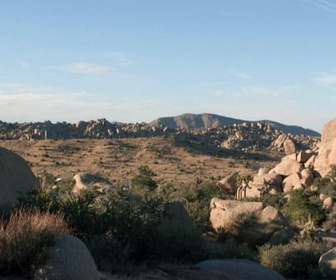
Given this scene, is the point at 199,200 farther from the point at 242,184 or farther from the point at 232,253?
the point at 232,253

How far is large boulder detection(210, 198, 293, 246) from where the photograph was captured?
21.7m

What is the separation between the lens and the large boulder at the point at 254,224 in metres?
21.7

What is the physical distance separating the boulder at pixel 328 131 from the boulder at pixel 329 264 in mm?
39867

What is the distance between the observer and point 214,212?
903 inches

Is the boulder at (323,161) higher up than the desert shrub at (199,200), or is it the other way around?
the boulder at (323,161)

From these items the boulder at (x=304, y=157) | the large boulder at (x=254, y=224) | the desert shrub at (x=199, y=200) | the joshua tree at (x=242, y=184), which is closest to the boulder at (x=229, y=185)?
the joshua tree at (x=242, y=184)

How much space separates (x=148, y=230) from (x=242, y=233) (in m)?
8.90

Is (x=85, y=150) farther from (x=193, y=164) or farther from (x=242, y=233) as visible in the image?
(x=242, y=233)

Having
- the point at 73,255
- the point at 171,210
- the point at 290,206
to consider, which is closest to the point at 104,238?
the point at 73,255

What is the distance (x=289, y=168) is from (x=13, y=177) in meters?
34.0

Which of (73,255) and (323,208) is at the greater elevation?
(73,255)

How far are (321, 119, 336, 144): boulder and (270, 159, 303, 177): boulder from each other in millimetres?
9125

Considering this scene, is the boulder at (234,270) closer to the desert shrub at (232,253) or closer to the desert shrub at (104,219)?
the desert shrub at (104,219)

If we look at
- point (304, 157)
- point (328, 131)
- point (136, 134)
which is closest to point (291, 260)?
point (304, 157)
